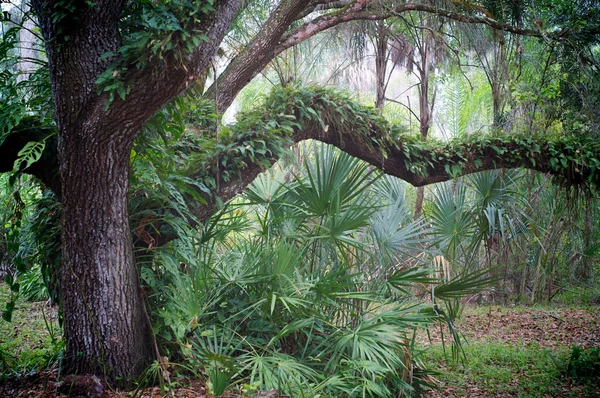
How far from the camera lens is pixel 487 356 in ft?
23.7

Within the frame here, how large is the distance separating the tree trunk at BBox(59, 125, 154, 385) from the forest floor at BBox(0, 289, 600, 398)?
0.30 m

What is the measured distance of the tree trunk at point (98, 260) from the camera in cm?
363

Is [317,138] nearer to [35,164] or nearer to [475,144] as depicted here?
[475,144]

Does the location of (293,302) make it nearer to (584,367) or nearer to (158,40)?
(158,40)

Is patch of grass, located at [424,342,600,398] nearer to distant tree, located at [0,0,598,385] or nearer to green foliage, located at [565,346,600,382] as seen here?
green foliage, located at [565,346,600,382]

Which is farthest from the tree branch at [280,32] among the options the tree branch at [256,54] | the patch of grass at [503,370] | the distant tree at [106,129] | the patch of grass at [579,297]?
the patch of grass at [579,297]

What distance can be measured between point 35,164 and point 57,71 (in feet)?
3.04

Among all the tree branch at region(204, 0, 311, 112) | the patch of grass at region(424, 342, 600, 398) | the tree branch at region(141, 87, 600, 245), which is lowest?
the patch of grass at region(424, 342, 600, 398)

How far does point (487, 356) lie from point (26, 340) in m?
6.09

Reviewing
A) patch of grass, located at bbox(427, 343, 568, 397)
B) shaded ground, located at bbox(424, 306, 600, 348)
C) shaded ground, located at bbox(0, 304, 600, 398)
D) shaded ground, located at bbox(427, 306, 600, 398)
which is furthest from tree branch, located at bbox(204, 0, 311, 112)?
shaded ground, located at bbox(424, 306, 600, 348)

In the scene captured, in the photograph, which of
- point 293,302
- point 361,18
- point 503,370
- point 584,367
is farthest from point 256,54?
point 584,367

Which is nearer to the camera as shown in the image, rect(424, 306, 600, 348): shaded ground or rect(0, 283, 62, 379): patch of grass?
rect(0, 283, 62, 379): patch of grass

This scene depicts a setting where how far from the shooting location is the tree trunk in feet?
11.9

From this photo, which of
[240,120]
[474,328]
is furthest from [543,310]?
[240,120]
